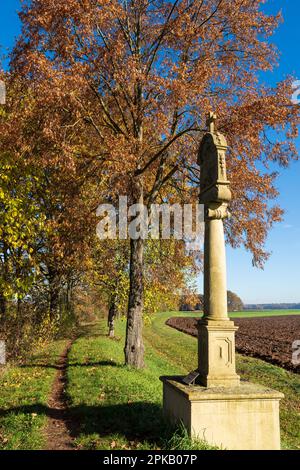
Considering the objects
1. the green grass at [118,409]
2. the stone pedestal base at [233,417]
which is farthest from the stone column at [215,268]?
the green grass at [118,409]

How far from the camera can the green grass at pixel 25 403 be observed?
7.04 m

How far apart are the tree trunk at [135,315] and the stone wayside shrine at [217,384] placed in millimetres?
6181

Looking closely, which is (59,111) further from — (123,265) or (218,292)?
(123,265)

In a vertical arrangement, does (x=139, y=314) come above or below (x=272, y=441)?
above

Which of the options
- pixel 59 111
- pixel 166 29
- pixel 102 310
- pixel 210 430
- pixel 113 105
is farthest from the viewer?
pixel 102 310

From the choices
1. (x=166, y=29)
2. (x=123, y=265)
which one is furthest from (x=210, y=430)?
(x=123, y=265)

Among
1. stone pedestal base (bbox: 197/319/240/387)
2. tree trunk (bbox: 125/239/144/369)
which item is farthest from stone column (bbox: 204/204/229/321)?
tree trunk (bbox: 125/239/144/369)

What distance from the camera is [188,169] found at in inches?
584

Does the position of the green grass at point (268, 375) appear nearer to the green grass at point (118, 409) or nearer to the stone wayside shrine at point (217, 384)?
the stone wayside shrine at point (217, 384)

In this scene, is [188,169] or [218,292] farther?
[188,169]

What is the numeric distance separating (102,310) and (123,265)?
25.6m

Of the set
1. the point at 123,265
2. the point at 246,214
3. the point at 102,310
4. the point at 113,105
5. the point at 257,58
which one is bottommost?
the point at 102,310

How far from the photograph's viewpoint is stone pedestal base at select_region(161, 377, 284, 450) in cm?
647
